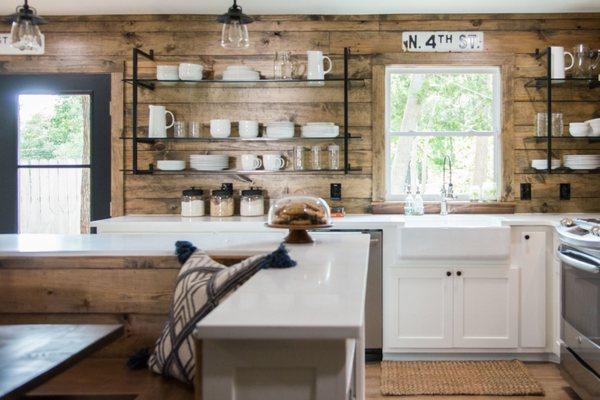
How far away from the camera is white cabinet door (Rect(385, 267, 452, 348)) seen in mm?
3852

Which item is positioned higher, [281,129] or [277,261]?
[281,129]

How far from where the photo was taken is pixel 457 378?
3561 mm

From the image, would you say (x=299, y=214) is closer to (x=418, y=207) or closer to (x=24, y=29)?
(x=24, y=29)

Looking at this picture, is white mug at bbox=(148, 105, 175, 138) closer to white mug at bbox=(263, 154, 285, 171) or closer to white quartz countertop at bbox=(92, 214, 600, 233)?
white quartz countertop at bbox=(92, 214, 600, 233)

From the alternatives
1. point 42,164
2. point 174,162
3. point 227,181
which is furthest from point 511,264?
point 42,164

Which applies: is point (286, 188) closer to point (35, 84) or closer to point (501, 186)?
point (501, 186)

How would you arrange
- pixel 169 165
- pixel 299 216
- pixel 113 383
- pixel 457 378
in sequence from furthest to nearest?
pixel 169 165, pixel 457 378, pixel 299 216, pixel 113 383

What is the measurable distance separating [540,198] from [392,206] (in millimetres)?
1081

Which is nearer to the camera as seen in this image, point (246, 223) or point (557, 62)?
point (246, 223)

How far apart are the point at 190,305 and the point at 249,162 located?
2.58 metres

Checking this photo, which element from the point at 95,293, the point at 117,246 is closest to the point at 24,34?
the point at 117,246

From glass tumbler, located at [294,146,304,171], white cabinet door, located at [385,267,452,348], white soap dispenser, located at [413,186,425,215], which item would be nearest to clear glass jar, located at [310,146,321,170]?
glass tumbler, located at [294,146,304,171]

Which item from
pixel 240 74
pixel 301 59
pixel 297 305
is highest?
pixel 301 59

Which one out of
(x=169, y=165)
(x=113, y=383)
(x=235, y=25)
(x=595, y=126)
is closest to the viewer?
(x=113, y=383)
